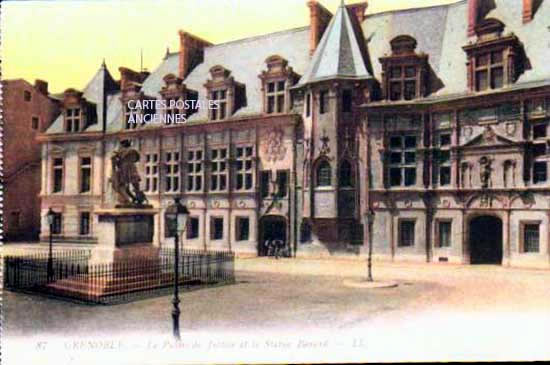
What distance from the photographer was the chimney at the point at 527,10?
49.9 ft

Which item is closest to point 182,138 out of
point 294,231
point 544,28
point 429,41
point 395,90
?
point 294,231

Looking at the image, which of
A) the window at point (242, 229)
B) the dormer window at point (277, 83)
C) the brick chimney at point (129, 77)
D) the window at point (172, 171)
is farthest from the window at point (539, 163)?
the brick chimney at point (129, 77)

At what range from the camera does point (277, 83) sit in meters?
19.7

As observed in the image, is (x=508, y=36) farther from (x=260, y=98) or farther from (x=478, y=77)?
(x=260, y=98)

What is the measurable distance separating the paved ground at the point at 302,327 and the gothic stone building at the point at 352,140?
140 inches

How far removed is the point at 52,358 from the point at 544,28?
15.9 m

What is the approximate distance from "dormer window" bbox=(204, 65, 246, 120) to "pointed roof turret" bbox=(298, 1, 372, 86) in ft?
12.6

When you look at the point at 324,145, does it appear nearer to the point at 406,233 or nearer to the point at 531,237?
the point at 406,233

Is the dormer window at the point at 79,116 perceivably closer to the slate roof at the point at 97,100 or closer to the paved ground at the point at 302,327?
the slate roof at the point at 97,100

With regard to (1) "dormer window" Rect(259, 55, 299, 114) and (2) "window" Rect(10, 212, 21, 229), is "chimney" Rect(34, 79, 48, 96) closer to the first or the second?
(2) "window" Rect(10, 212, 21, 229)

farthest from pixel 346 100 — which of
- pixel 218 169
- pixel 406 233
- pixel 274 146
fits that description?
pixel 218 169

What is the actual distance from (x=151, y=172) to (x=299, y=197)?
6.54 m

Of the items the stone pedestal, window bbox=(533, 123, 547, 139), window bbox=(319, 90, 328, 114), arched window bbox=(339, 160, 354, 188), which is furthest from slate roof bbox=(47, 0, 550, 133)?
the stone pedestal

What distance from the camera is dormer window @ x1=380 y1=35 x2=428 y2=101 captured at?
1731cm
